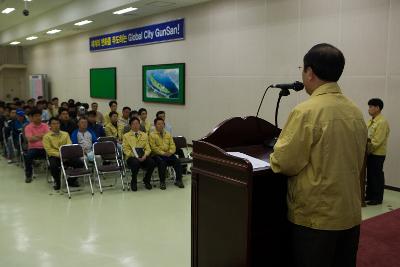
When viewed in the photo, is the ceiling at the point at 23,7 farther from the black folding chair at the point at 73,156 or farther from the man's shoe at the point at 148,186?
the man's shoe at the point at 148,186

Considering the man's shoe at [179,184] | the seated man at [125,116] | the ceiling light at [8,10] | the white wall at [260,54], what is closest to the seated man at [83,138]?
the man's shoe at [179,184]

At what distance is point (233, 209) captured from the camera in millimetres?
1853

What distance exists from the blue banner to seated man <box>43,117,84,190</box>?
15.2ft

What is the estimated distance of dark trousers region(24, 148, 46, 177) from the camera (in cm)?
682

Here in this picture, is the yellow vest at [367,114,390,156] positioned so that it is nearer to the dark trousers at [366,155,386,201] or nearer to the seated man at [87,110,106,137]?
the dark trousers at [366,155,386,201]

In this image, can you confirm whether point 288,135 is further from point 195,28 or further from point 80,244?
point 195,28

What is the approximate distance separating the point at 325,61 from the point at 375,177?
436 cm

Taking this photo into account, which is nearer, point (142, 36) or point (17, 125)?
point (17, 125)

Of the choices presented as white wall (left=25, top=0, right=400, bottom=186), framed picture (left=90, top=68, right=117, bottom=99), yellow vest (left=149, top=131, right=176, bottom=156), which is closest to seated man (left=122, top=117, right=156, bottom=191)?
yellow vest (left=149, top=131, right=176, bottom=156)

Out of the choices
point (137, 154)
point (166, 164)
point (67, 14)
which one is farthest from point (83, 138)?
point (67, 14)

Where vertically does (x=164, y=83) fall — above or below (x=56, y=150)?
above

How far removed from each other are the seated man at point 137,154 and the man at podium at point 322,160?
4790 millimetres

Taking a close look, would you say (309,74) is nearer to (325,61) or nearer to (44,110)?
(325,61)

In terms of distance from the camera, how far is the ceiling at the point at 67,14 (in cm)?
977
